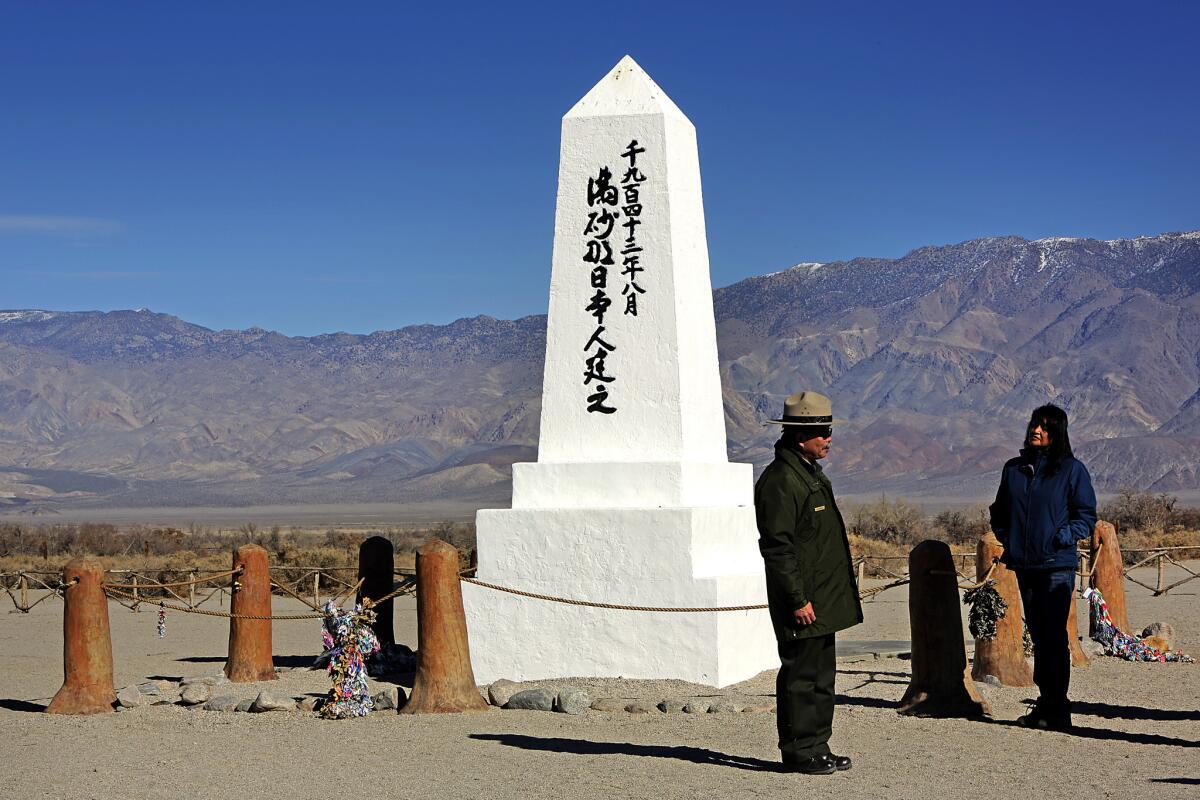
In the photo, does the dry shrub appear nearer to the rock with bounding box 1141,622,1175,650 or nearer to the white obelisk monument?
the rock with bounding box 1141,622,1175,650

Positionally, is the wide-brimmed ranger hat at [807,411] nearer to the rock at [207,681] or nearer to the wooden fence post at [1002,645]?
the wooden fence post at [1002,645]

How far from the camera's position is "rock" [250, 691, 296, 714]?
976cm

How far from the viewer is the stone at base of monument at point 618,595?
423 inches

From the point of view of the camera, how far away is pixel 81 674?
32.2ft

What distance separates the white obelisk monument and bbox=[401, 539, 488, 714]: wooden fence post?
5.43ft

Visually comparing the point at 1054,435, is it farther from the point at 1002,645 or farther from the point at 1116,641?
the point at 1116,641

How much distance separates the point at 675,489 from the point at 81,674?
4103 millimetres

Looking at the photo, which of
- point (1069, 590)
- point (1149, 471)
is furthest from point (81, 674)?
point (1149, 471)

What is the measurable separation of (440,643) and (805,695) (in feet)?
9.59

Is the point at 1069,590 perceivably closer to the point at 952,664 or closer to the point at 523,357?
the point at 952,664

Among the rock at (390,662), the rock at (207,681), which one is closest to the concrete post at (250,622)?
the rock at (207,681)

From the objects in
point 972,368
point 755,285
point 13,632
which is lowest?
point 13,632

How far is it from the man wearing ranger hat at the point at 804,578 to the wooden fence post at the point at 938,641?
1527mm

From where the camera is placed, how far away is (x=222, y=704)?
32.9 ft
